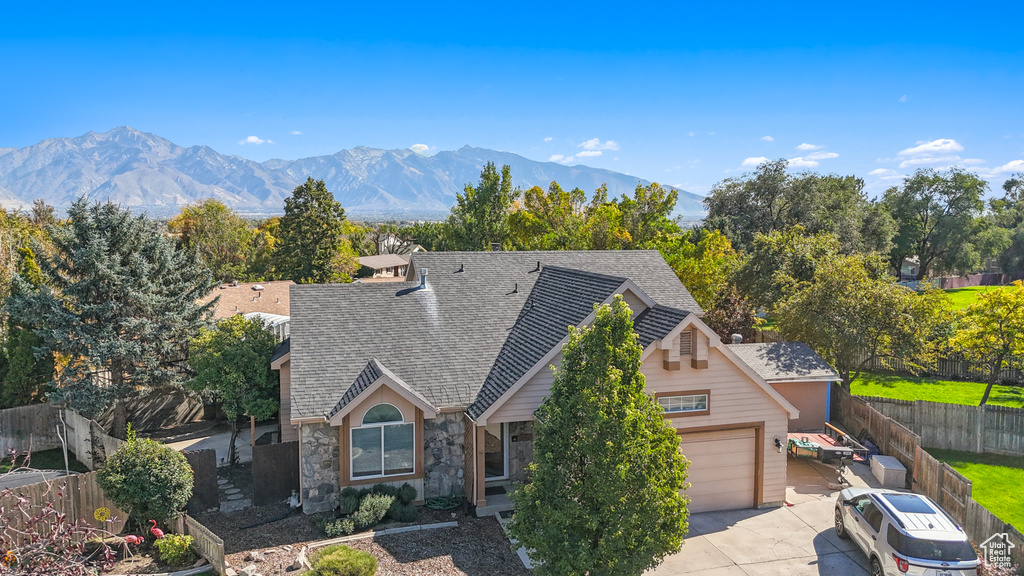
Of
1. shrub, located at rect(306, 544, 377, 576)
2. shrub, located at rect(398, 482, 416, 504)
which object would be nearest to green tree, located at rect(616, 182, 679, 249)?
shrub, located at rect(398, 482, 416, 504)

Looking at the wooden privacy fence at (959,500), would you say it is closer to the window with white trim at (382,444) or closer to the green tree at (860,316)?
the green tree at (860,316)

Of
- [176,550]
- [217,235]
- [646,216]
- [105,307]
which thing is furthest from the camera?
[217,235]

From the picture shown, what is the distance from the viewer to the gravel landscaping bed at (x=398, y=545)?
40.7 feet

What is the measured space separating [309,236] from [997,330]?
39892 mm

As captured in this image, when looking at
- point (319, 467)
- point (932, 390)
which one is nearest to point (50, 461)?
point (319, 467)

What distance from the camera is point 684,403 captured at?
50.3ft

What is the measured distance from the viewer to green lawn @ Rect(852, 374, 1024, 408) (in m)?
24.1

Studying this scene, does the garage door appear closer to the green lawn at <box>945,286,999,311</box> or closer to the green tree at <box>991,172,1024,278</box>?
the green lawn at <box>945,286,999,311</box>

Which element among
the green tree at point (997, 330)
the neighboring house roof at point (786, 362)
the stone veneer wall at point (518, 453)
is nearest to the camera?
the stone veneer wall at point (518, 453)

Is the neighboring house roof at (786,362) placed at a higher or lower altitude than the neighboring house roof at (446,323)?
lower

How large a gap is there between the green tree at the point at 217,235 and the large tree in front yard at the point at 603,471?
50415 mm

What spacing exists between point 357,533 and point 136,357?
1186cm

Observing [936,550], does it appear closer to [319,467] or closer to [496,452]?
[496,452]
